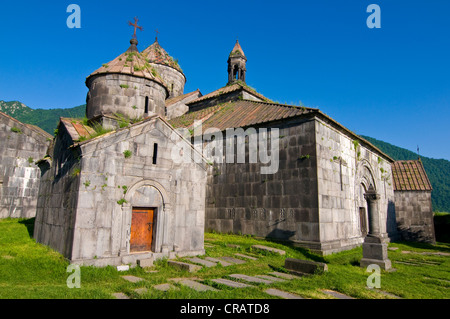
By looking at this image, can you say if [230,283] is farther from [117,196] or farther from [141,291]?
[117,196]

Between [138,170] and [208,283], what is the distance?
4019mm

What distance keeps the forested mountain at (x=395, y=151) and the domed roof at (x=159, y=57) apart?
38.8 m

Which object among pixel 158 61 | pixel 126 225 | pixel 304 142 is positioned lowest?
pixel 126 225

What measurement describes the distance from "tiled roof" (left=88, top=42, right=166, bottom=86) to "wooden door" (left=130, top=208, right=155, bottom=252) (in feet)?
19.1

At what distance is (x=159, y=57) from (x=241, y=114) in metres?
13.1

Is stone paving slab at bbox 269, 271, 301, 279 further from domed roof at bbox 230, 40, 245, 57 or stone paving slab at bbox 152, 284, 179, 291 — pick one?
domed roof at bbox 230, 40, 245, 57

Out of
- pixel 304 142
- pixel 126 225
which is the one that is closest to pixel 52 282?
pixel 126 225

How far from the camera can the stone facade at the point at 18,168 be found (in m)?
15.7

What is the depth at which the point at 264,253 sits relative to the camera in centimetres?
1080

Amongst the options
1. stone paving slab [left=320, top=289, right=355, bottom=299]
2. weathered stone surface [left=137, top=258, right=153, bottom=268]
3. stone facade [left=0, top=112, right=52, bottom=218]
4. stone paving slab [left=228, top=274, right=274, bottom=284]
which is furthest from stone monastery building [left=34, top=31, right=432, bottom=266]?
stone facade [left=0, top=112, right=52, bottom=218]

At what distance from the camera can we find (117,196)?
8.35 meters

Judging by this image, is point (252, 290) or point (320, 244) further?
point (320, 244)

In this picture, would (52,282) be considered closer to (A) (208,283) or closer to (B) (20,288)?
(B) (20,288)

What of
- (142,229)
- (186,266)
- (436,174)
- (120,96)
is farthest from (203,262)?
(436,174)
